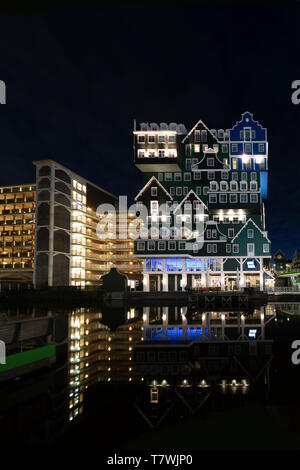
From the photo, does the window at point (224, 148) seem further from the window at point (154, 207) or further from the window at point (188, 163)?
the window at point (154, 207)

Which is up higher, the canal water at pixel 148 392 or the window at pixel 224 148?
the window at pixel 224 148

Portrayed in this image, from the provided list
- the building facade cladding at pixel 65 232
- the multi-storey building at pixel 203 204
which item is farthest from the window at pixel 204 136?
the building facade cladding at pixel 65 232

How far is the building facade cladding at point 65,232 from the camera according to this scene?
3684 inches

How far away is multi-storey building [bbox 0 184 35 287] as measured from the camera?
118 metres

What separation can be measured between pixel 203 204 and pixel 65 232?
43.0 metres

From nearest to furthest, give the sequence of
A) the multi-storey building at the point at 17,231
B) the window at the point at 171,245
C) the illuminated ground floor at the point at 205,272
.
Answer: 1. the illuminated ground floor at the point at 205,272
2. the window at the point at 171,245
3. the multi-storey building at the point at 17,231

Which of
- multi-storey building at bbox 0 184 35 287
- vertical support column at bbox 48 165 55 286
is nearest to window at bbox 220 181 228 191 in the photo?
vertical support column at bbox 48 165 55 286

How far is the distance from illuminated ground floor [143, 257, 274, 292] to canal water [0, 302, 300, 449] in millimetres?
43428

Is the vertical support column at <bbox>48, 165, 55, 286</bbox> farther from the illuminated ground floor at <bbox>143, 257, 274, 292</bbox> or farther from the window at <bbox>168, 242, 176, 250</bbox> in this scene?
the window at <bbox>168, 242, 176, 250</bbox>

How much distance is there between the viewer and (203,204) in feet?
236

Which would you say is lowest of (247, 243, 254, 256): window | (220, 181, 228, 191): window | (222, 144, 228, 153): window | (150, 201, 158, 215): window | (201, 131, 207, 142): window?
(247, 243, 254, 256): window

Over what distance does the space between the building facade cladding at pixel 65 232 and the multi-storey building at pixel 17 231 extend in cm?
2038

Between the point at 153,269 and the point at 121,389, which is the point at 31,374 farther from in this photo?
the point at 153,269
